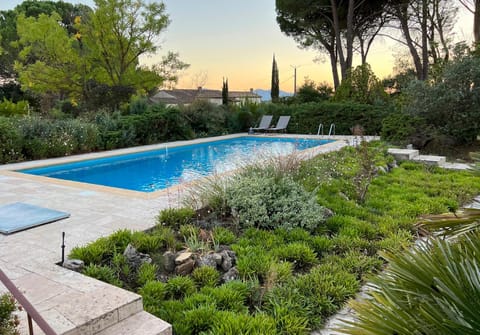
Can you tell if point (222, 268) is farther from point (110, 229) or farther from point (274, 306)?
point (110, 229)

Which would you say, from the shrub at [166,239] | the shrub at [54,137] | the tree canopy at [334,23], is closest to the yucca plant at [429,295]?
the shrub at [166,239]

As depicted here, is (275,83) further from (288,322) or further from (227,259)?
(288,322)

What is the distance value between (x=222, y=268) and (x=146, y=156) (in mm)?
8745

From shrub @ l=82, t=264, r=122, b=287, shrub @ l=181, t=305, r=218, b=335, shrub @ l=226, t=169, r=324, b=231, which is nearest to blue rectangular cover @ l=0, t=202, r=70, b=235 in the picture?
shrub @ l=82, t=264, r=122, b=287

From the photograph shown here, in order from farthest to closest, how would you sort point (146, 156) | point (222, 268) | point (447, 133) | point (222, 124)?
point (222, 124) → point (146, 156) → point (447, 133) → point (222, 268)

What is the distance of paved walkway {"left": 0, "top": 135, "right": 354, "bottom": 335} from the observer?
6.94ft

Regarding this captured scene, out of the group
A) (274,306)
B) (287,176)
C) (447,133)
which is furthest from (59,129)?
(447,133)

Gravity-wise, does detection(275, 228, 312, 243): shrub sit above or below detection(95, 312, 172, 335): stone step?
above

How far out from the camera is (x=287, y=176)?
452 cm

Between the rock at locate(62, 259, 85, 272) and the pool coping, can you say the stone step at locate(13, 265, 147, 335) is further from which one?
the pool coping

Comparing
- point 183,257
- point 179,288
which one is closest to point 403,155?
point 183,257

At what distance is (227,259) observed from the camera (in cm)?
310

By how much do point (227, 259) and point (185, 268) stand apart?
387 millimetres

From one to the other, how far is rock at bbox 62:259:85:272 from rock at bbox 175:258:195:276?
787 millimetres
